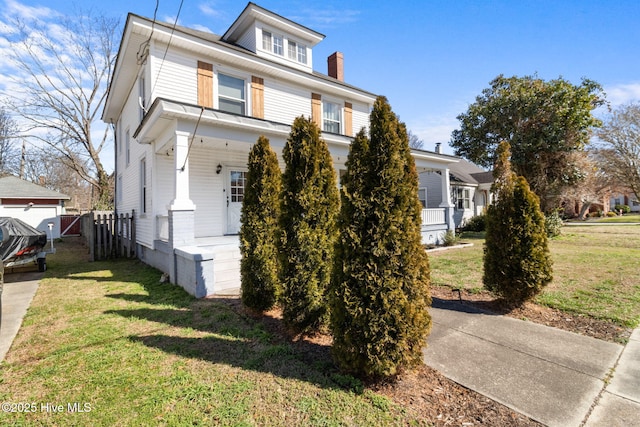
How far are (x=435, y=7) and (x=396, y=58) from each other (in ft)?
7.01

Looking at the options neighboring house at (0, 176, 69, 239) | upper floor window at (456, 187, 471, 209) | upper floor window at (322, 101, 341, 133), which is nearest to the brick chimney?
upper floor window at (322, 101, 341, 133)

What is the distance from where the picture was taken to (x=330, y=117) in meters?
12.1

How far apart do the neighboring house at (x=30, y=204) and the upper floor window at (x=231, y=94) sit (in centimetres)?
1478

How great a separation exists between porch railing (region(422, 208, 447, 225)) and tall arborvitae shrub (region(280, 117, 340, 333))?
8.58m

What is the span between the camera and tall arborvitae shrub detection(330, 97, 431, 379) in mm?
2658

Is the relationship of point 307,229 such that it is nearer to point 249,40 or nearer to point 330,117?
point 330,117

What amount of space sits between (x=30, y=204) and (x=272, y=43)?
1731 centimetres

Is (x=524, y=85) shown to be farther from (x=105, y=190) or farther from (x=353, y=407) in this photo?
(x=105, y=190)

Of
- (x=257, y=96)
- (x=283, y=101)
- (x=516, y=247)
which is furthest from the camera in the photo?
(x=283, y=101)

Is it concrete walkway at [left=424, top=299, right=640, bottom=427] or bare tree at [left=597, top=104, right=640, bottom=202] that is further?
bare tree at [left=597, top=104, right=640, bottom=202]

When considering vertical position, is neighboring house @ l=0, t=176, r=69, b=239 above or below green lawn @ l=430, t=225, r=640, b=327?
above

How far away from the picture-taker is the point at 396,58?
29.5 feet

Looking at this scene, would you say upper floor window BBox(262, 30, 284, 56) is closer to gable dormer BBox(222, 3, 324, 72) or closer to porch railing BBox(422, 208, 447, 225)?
gable dormer BBox(222, 3, 324, 72)

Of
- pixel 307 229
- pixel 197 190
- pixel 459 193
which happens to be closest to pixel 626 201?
pixel 459 193
